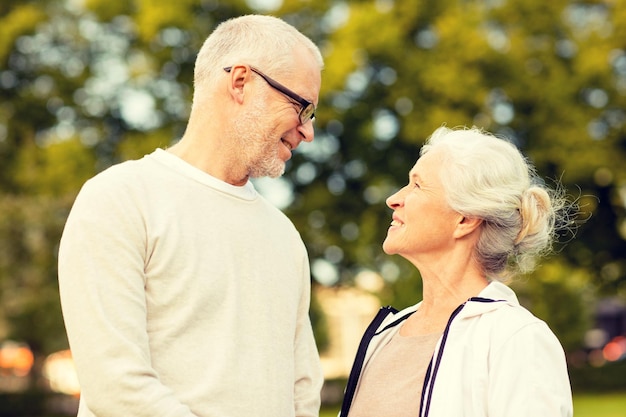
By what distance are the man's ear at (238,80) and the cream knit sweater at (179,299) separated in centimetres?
29

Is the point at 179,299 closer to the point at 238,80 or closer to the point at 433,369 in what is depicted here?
the point at 238,80

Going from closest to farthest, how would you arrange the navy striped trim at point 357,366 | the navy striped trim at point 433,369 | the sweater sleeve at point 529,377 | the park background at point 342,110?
the sweater sleeve at point 529,377, the navy striped trim at point 433,369, the navy striped trim at point 357,366, the park background at point 342,110

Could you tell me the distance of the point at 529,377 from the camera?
3.00 metres

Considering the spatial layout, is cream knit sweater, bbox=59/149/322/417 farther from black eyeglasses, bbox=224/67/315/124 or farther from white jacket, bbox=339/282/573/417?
white jacket, bbox=339/282/573/417

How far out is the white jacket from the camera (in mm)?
3002

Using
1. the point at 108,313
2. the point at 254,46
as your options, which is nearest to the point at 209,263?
the point at 108,313

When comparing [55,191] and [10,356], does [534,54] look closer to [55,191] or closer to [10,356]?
[55,191]

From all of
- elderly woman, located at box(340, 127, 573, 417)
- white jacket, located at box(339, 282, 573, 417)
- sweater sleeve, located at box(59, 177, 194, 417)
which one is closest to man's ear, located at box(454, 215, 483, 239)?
elderly woman, located at box(340, 127, 573, 417)

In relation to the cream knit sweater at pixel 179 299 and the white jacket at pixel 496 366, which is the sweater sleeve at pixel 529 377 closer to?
the white jacket at pixel 496 366

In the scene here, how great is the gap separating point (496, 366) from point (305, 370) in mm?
692

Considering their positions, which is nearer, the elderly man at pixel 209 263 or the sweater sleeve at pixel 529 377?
the elderly man at pixel 209 263

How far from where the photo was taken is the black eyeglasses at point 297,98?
10.8 ft

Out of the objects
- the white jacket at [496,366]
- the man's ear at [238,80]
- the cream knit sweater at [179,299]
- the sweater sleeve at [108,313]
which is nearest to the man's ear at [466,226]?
the white jacket at [496,366]

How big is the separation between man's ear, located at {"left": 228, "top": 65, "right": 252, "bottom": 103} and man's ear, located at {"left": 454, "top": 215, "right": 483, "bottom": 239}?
93 centimetres
